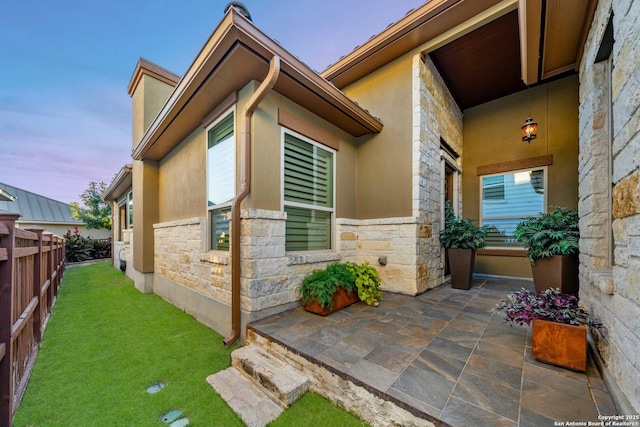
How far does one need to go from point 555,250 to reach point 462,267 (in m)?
1.24

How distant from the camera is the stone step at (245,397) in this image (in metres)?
1.66

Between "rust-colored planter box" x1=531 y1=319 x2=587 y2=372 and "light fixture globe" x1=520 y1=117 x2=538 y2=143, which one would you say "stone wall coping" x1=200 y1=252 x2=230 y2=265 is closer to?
"rust-colored planter box" x1=531 y1=319 x2=587 y2=372

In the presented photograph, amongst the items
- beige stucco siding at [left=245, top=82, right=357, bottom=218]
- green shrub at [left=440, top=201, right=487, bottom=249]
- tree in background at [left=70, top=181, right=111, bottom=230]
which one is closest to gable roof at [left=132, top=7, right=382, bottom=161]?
beige stucco siding at [left=245, top=82, right=357, bottom=218]

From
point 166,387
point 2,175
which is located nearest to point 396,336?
point 166,387

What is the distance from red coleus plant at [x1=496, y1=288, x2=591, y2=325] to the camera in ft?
5.79

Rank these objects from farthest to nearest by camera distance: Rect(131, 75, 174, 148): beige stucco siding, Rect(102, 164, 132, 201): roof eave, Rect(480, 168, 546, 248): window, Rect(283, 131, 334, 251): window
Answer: Rect(102, 164, 132, 201): roof eave → Rect(131, 75, 174, 148): beige stucco siding → Rect(480, 168, 546, 248): window → Rect(283, 131, 334, 251): window

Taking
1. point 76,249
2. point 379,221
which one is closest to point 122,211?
point 76,249

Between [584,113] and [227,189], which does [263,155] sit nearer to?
[227,189]

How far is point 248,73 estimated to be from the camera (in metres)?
2.68

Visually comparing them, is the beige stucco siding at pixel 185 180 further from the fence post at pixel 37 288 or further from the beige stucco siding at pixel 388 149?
the beige stucco siding at pixel 388 149

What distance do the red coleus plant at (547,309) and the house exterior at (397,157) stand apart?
6.5 inches

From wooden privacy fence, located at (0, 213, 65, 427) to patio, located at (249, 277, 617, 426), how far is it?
168 cm

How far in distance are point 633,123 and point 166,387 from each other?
3.75 m

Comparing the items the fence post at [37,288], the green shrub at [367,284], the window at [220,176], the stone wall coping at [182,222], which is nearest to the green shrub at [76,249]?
the stone wall coping at [182,222]
